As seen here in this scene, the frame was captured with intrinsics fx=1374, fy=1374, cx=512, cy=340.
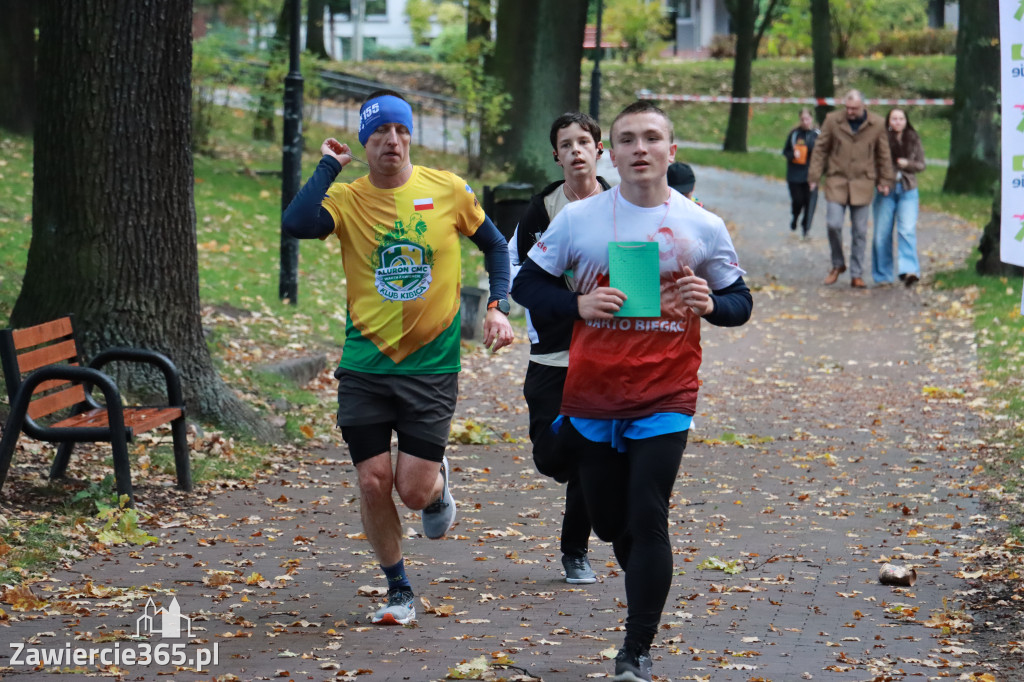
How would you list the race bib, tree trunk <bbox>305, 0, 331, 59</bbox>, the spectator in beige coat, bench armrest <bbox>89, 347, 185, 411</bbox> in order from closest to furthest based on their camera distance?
bench armrest <bbox>89, 347, 185, 411</bbox> → the spectator in beige coat → the race bib → tree trunk <bbox>305, 0, 331, 59</bbox>

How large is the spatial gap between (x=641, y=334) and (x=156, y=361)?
4.24 meters

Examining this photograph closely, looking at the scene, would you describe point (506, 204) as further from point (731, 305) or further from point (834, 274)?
point (731, 305)

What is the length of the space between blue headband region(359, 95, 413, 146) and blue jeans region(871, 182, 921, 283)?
1258 cm

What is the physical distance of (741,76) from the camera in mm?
38188

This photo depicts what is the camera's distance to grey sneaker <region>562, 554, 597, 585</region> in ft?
21.0

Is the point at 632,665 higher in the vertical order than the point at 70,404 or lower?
lower

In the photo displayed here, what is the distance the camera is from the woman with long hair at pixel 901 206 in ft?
56.1

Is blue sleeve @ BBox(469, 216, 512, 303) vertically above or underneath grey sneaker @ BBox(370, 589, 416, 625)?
above

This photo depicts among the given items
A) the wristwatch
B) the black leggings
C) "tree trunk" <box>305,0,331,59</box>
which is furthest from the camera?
"tree trunk" <box>305,0,331,59</box>

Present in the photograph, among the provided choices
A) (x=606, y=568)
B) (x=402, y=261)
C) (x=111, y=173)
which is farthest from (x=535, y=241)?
(x=111, y=173)

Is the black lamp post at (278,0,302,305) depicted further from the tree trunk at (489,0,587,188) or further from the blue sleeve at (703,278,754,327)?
the blue sleeve at (703,278,754,327)

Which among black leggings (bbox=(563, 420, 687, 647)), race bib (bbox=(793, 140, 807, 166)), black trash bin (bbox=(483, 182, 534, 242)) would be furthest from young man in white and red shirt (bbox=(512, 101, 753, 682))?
race bib (bbox=(793, 140, 807, 166))

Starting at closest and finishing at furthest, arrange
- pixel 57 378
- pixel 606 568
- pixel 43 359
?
pixel 606 568
pixel 57 378
pixel 43 359

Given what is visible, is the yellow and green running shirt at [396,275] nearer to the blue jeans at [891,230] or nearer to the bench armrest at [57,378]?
the bench armrest at [57,378]
